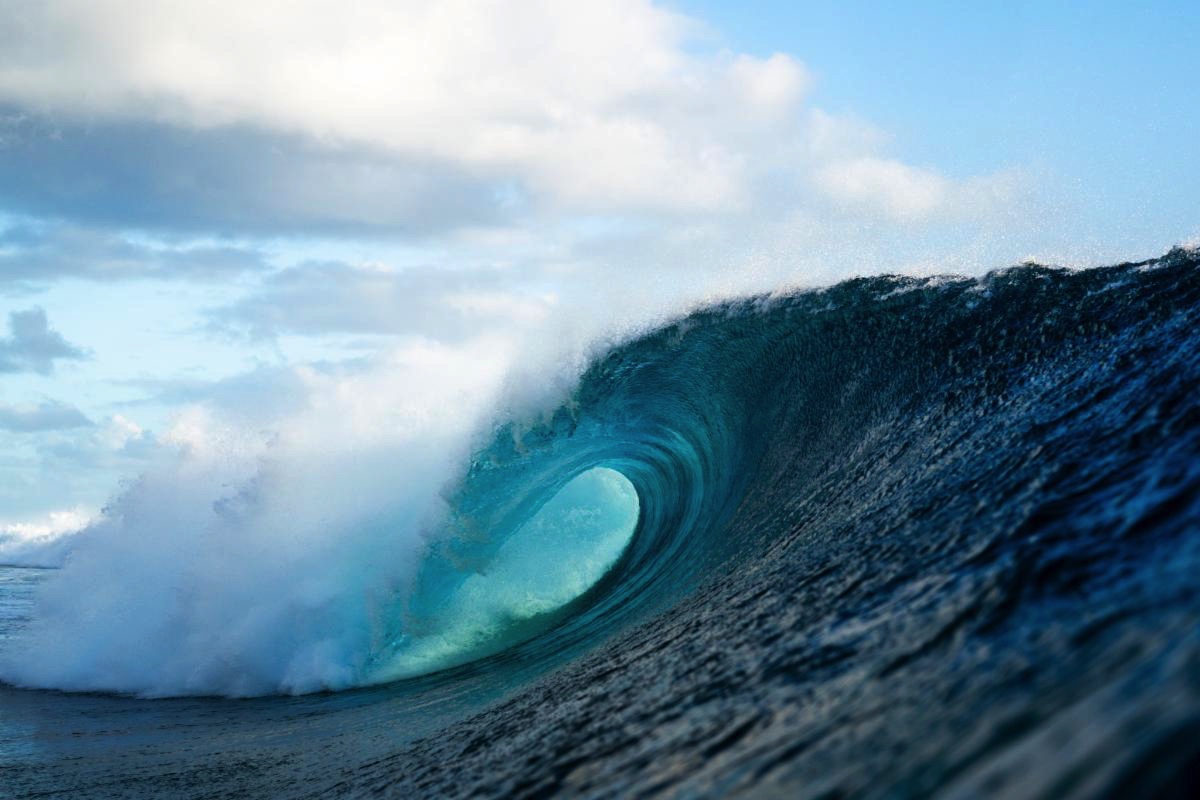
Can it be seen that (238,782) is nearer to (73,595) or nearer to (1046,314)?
(1046,314)

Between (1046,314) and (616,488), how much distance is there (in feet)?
34.6

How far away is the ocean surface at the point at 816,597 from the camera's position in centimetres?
206

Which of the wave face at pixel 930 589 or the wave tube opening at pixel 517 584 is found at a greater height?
the wave tube opening at pixel 517 584

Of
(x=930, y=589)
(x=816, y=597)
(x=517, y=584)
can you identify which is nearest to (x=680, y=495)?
(x=517, y=584)

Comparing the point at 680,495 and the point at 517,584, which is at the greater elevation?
the point at 680,495

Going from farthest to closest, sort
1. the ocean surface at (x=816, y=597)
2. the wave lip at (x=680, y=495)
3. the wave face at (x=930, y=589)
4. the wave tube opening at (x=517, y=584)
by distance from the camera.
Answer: the wave tube opening at (x=517, y=584), the wave lip at (x=680, y=495), the ocean surface at (x=816, y=597), the wave face at (x=930, y=589)

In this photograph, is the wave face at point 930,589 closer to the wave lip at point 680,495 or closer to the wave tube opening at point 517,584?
the wave lip at point 680,495

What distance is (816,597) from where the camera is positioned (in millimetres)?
4008

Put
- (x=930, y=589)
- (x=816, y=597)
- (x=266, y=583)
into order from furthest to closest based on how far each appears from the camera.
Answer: (x=266, y=583) → (x=816, y=597) → (x=930, y=589)

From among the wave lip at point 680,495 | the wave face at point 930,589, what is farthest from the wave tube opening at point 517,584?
the wave face at point 930,589

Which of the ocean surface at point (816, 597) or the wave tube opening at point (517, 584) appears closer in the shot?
the ocean surface at point (816, 597)

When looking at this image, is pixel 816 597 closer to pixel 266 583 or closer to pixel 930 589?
pixel 930 589

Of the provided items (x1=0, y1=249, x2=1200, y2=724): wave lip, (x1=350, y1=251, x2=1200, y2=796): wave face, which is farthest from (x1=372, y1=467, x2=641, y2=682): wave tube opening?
(x1=350, y1=251, x2=1200, y2=796): wave face

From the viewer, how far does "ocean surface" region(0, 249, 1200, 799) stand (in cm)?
206
